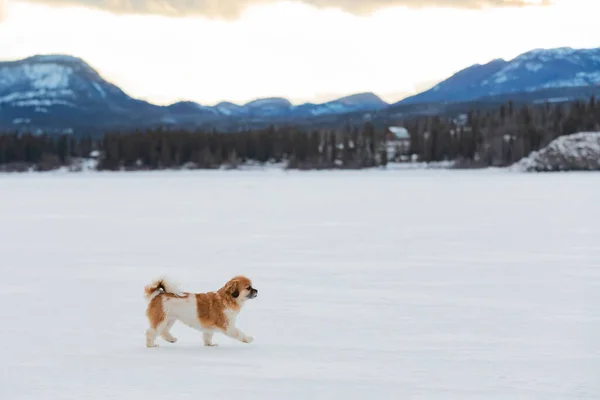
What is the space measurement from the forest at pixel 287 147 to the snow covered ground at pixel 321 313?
102 meters

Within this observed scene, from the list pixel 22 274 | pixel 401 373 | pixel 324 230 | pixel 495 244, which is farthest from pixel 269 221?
pixel 401 373

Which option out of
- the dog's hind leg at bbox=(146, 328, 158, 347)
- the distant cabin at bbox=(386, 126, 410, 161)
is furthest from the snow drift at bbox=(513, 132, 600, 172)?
the dog's hind leg at bbox=(146, 328, 158, 347)

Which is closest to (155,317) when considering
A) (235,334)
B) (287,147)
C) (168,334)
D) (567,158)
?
(168,334)

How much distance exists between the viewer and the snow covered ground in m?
7.91

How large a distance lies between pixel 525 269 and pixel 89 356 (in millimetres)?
9416

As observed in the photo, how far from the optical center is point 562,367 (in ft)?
27.6

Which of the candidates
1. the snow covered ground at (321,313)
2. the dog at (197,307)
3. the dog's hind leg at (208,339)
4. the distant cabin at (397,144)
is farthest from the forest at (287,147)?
the dog at (197,307)

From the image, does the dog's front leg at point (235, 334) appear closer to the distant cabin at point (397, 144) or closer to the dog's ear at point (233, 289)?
the dog's ear at point (233, 289)

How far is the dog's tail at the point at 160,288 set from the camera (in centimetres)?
906

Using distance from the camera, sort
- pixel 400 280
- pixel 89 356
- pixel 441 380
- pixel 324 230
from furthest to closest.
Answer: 1. pixel 324 230
2. pixel 400 280
3. pixel 89 356
4. pixel 441 380

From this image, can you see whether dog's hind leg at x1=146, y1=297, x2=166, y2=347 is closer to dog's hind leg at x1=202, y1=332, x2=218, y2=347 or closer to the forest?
Result: dog's hind leg at x1=202, y1=332, x2=218, y2=347

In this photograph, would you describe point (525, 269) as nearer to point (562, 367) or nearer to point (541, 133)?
point (562, 367)

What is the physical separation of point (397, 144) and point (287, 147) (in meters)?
19.5

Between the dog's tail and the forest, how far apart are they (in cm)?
11657
